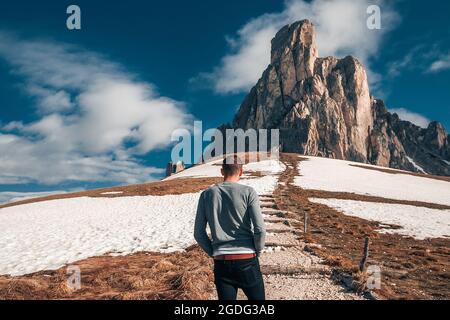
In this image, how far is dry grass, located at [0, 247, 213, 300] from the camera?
8562mm

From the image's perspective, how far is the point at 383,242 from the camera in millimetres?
16375

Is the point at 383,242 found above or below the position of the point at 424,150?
below

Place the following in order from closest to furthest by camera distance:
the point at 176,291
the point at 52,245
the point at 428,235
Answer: the point at 176,291 < the point at 52,245 < the point at 428,235

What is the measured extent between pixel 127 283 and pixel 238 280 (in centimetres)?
563

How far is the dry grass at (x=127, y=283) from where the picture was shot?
856cm

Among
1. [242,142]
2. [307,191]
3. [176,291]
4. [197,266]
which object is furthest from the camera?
[242,142]

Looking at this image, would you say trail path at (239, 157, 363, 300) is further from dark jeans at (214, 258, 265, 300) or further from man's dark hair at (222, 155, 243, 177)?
man's dark hair at (222, 155, 243, 177)

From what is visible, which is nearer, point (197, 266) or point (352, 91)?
point (197, 266)

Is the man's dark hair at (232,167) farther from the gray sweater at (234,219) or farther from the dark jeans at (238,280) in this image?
the dark jeans at (238,280)

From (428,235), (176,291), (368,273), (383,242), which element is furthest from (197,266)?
(428,235)

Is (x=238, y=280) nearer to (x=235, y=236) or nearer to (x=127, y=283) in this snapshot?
(x=235, y=236)

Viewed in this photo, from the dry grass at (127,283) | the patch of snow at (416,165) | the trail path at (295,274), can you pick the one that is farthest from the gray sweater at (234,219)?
the patch of snow at (416,165)
